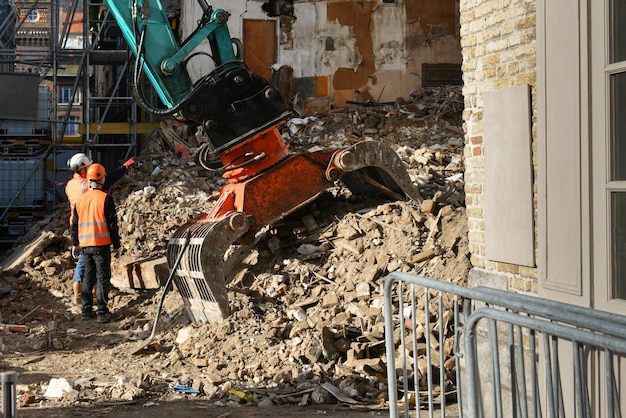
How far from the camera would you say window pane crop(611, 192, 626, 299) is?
203 inches

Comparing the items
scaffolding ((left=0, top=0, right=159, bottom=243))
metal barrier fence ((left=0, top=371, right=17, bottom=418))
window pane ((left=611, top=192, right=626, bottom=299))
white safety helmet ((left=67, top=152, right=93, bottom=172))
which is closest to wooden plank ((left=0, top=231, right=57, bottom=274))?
white safety helmet ((left=67, top=152, right=93, bottom=172))

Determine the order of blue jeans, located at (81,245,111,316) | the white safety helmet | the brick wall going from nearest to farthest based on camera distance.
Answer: the brick wall, blue jeans, located at (81,245,111,316), the white safety helmet

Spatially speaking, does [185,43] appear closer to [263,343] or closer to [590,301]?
[263,343]

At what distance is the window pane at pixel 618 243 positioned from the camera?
203 inches

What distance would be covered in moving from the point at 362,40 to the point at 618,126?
56.3 ft

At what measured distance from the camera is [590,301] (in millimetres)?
5332

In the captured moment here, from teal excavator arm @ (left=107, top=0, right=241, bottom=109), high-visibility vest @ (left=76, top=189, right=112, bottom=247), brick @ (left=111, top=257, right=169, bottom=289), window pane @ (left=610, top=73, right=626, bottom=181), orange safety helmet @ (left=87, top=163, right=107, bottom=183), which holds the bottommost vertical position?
brick @ (left=111, top=257, right=169, bottom=289)

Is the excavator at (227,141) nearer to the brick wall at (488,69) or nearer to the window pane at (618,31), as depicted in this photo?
the brick wall at (488,69)

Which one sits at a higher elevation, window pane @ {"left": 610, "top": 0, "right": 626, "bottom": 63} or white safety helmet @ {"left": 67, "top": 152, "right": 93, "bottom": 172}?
window pane @ {"left": 610, "top": 0, "right": 626, "bottom": 63}

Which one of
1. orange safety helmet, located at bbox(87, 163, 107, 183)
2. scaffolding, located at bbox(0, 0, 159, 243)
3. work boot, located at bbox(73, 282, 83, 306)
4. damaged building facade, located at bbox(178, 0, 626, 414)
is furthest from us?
scaffolding, located at bbox(0, 0, 159, 243)

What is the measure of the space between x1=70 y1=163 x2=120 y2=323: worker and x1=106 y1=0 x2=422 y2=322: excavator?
1195 mm

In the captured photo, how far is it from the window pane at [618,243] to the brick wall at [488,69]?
90 cm

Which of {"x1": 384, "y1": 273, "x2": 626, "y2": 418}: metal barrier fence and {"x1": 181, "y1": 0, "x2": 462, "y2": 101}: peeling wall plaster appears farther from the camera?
{"x1": 181, "y1": 0, "x2": 462, "y2": 101}: peeling wall plaster

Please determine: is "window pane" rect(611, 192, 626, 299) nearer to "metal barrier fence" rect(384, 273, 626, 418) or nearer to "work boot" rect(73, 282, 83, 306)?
"metal barrier fence" rect(384, 273, 626, 418)
